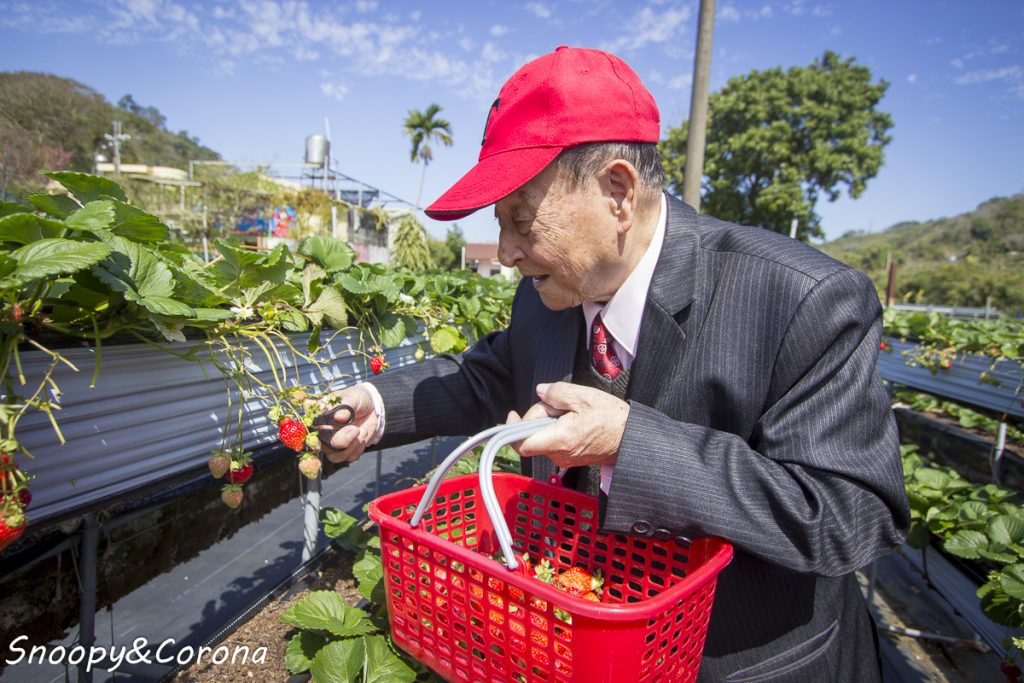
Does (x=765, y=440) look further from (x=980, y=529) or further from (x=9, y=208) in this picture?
(x=980, y=529)

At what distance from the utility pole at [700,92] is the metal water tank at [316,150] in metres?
26.3

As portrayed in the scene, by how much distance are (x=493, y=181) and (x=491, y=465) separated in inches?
20.5

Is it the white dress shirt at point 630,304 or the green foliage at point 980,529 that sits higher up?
the white dress shirt at point 630,304

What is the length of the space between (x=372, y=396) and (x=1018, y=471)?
4.27 meters

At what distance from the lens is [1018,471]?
12.1 ft

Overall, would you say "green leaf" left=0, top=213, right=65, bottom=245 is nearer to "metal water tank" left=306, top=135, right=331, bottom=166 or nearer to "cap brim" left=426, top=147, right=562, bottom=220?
"cap brim" left=426, top=147, right=562, bottom=220

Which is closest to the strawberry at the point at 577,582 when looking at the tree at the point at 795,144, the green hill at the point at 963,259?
the green hill at the point at 963,259

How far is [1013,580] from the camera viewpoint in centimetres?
189

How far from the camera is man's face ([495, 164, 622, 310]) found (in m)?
1.05

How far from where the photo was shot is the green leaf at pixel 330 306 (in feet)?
6.12

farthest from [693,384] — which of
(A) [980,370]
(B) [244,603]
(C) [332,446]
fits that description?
(A) [980,370]

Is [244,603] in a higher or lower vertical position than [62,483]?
lower

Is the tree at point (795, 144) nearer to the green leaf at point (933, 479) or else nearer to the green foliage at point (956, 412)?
the green foliage at point (956, 412)

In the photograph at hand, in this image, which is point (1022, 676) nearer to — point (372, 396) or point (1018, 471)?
point (1018, 471)
